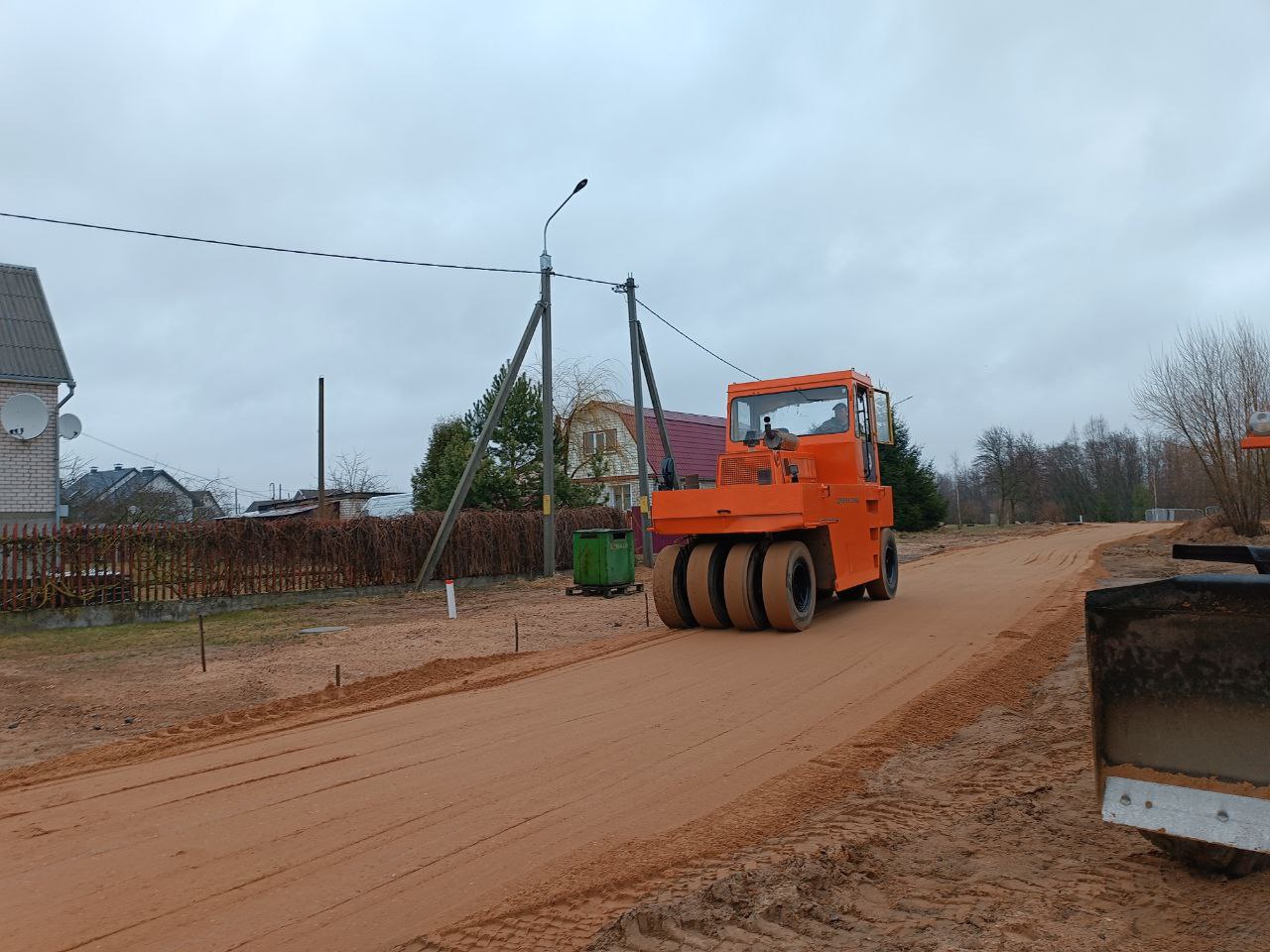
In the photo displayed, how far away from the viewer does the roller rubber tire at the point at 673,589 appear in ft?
37.1

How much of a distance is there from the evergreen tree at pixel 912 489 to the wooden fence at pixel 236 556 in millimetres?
20969

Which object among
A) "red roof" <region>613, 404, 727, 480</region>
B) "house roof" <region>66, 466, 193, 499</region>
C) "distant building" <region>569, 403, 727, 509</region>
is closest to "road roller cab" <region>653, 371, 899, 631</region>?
"distant building" <region>569, 403, 727, 509</region>

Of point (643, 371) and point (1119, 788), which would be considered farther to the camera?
point (643, 371)

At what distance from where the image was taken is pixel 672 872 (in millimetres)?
3895

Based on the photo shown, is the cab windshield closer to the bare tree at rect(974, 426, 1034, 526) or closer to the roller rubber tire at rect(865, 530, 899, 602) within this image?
the roller rubber tire at rect(865, 530, 899, 602)

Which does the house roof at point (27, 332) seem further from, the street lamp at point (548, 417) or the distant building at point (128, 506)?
the street lamp at point (548, 417)

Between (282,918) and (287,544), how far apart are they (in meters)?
15.0

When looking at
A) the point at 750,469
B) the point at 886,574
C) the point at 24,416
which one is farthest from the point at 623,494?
the point at 750,469

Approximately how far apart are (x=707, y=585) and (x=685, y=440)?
27416mm

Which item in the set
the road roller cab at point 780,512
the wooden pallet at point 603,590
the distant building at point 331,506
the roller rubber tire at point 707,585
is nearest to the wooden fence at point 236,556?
the wooden pallet at point 603,590

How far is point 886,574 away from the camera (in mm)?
14320

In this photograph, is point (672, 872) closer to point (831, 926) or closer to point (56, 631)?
point (831, 926)

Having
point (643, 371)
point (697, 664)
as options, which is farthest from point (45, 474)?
point (697, 664)

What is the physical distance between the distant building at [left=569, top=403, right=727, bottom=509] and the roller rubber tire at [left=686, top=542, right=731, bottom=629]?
2119cm
